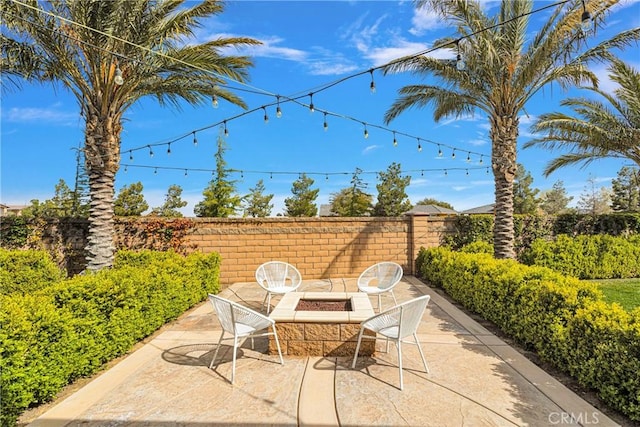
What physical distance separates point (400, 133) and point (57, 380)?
812 centimetres

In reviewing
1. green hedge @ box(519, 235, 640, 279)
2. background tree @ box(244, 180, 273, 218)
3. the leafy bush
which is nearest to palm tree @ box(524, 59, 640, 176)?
green hedge @ box(519, 235, 640, 279)

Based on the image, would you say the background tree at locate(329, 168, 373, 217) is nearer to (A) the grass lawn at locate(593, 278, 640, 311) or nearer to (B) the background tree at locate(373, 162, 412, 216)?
(B) the background tree at locate(373, 162, 412, 216)

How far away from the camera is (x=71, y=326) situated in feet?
9.88

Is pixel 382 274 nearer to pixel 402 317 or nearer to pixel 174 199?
pixel 402 317

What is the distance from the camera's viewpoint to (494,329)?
4.54 metres

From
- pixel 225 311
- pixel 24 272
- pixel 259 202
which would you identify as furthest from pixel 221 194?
pixel 225 311

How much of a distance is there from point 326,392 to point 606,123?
10.5 meters

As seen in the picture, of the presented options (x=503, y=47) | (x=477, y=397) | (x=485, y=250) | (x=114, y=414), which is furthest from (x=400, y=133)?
(x=114, y=414)

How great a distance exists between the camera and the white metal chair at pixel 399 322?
9.79 ft

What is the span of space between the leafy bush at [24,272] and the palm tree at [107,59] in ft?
4.50

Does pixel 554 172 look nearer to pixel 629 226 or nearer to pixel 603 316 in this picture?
pixel 629 226

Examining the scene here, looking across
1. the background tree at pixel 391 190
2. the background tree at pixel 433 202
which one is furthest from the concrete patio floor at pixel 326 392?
the background tree at pixel 433 202

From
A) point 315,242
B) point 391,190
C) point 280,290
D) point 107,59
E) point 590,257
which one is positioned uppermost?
point 107,59

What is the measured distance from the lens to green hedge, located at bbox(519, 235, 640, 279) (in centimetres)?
828
